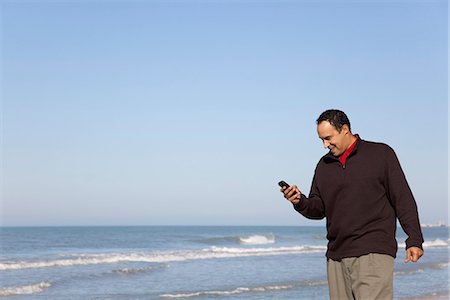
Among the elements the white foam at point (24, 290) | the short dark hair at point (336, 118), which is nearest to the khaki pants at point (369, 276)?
the short dark hair at point (336, 118)

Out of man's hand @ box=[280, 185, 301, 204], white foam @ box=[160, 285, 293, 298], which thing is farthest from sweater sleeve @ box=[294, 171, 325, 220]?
white foam @ box=[160, 285, 293, 298]

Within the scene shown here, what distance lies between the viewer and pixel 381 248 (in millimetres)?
3881

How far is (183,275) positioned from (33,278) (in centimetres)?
319

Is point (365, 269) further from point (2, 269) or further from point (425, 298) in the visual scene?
point (2, 269)

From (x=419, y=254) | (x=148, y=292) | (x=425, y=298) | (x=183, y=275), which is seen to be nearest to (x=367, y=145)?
(x=419, y=254)

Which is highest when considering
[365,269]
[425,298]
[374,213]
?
[374,213]

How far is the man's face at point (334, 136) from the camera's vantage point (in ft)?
13.1

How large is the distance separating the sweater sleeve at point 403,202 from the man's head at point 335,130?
26 centimetres

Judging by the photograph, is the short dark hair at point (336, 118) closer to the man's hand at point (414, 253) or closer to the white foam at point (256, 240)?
the man's hand at point (414, 253)

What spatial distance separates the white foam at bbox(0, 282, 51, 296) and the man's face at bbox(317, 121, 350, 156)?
9.72m

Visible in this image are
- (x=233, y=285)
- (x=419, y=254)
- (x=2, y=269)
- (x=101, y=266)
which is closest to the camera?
(x=419, y=254)

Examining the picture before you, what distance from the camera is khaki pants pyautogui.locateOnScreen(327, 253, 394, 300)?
3.86 meters

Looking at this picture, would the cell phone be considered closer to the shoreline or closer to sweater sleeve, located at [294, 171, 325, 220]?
sweater sleeve, located at [294, 171, 325, 220]

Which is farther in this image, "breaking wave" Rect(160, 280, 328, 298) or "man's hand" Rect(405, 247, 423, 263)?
"breaking wave" Rect(160, 280, 328, 298)
